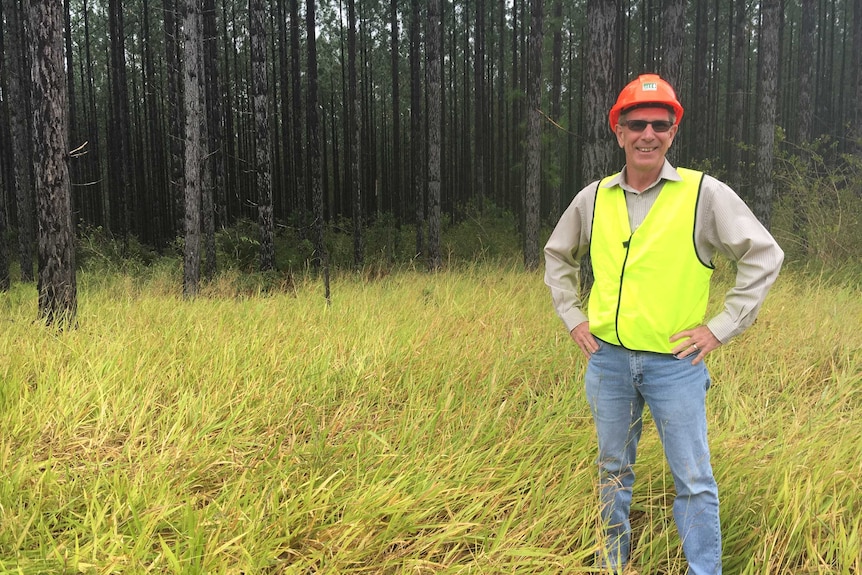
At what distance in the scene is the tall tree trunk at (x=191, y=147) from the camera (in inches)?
353

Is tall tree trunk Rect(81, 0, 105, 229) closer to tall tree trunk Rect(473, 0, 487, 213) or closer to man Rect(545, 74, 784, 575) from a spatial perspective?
tall tree trunk Rect(473, 0, 487, 213)

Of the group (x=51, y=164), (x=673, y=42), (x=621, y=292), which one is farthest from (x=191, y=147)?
(x=621, y=292)

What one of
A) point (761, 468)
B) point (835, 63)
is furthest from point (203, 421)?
point (835, 63)

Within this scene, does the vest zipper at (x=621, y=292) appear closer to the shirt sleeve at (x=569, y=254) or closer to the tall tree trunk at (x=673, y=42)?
the shirt sleeve at (x=569, y=254)

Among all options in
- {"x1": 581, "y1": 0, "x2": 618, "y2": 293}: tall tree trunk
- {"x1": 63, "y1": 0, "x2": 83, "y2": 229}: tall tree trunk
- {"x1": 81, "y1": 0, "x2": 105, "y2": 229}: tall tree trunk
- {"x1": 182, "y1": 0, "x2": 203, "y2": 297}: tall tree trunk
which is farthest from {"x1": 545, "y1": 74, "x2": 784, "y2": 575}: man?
{"x1": 81, "y1": 0, "x2": 105, "y2": 229}: tall tree trunk

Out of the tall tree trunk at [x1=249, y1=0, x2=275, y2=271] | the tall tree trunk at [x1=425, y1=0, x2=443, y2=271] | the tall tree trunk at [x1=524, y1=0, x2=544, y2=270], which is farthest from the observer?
the tall tree trunk at [x1=524, y1=0, x2=544, y2=270]

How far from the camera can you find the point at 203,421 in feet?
10.5

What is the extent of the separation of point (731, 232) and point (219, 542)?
2.33 metres

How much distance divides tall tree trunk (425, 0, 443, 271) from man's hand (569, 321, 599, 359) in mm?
8979

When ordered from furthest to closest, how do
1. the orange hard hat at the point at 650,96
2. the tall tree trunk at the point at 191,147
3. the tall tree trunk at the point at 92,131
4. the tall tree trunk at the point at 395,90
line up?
the tall tree trunk at the point at 92,131, the tall tree trunk at the point at 395,90, the tall tree trunk at the point at 191,147, the orange hard hat at the point at 650,96

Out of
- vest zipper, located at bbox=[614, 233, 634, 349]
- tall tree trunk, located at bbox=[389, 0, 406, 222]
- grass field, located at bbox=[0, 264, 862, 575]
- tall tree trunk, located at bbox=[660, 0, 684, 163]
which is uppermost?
tall tree trunk, located at bbox=[389, 0, 406, 222]

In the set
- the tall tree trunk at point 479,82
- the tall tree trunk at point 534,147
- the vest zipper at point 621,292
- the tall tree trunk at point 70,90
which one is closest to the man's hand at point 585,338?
the vest zipper at point 621,292

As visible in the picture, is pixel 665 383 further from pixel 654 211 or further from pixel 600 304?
pixel 654 211

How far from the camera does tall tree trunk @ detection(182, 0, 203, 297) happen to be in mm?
8969
